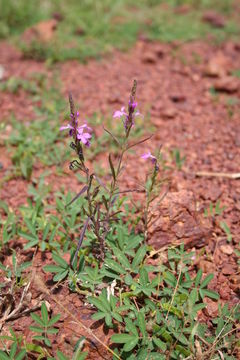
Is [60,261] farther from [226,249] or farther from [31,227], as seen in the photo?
[226,249]

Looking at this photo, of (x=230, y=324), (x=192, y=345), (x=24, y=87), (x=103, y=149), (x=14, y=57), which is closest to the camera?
(x=192, y=345)

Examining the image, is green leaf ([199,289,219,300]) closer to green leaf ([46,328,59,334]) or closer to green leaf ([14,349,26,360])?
green leaf ([46,328,59,334])

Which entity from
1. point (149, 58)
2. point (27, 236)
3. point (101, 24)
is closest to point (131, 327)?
point (27, 236)

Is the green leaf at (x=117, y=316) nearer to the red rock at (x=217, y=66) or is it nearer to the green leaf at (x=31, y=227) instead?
the green leaf at (x=31, y=227)

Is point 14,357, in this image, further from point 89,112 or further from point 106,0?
point 106,0

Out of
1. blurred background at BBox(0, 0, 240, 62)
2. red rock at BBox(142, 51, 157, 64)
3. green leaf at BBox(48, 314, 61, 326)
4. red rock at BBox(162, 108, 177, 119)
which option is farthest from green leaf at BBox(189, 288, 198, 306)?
blurred background at BBox(0, 0, 240, 62)

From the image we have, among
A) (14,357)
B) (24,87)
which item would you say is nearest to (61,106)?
(24,87)
